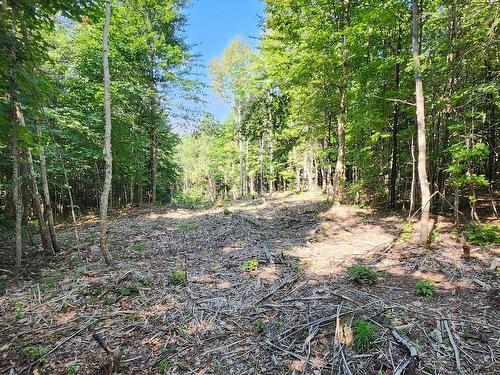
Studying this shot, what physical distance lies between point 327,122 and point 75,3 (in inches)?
585

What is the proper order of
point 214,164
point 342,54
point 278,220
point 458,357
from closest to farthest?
point 458,357
point 342,54
point 278,220
point 214,164

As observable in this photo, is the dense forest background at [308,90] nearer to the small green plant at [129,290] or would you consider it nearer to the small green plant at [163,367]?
the small green plant at [129,290]

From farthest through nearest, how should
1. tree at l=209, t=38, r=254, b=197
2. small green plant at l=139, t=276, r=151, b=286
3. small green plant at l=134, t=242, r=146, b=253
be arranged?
→ tree at l=209, t=38, r=254, b=197 < small green plant at l=134, t=242, r=146, b=253 < small green plant at l=139, t=276, r=151, b=286

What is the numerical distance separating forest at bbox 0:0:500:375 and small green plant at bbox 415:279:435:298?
0.13 feet

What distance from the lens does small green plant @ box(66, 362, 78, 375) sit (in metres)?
4.26

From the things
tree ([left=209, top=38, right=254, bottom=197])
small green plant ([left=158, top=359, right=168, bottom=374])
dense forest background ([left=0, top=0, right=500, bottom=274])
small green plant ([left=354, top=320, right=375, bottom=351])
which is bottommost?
small green plant ([left=158, top=359, right=168, bottom=374])

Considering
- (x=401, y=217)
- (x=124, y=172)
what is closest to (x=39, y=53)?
(x=401, y=217)

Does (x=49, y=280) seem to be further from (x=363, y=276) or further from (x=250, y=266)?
(x=363, y=276)

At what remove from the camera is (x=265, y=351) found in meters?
4.52

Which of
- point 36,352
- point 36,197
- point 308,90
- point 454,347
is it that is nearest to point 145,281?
point 36,352

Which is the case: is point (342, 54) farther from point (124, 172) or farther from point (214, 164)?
point (214, 164)

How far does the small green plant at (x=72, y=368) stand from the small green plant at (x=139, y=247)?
5.35 meters

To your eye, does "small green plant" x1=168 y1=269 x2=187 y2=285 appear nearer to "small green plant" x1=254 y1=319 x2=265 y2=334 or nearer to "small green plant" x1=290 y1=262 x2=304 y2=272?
"small green plant" x1=254 y1=319 x2=265 y2=334

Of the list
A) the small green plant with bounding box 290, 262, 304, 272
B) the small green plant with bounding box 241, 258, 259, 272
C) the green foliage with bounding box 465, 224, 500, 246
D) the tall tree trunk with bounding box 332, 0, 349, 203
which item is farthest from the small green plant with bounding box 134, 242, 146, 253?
the green foliage with bounding box 465, 224, 500, 246
